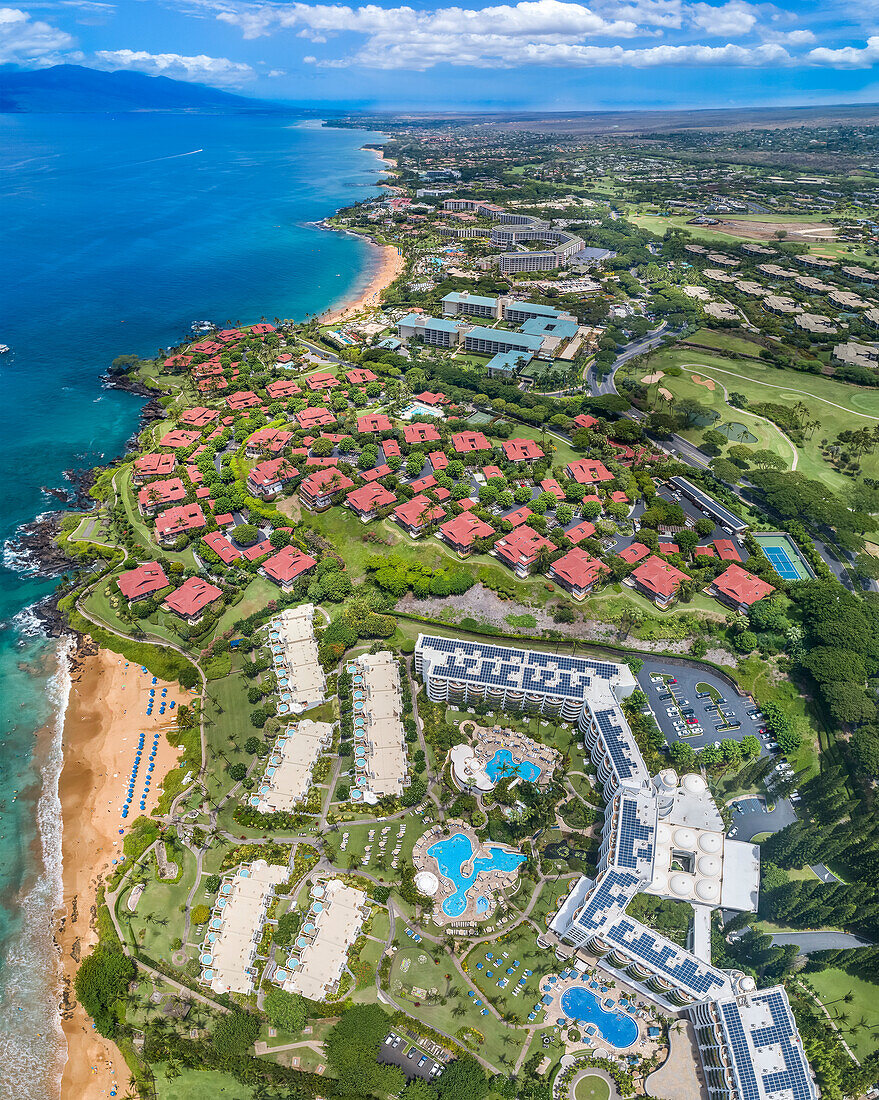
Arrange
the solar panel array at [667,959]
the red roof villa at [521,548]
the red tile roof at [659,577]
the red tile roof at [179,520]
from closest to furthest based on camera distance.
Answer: the solar panel array at [667,959] < the red tile roof at [659,577] < the red roof villa at [521,548] < the red tile roof at [179,520]

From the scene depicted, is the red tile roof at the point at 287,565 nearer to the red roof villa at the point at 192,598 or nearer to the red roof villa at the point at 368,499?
the red roof villa at the point at 192,598

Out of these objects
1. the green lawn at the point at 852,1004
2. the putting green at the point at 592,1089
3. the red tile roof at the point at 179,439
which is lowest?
the putting green at the point at 592,1089

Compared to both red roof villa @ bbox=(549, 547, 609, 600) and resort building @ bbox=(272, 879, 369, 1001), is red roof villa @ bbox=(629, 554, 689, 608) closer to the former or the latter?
red roof villa @ bbox=(549, 547, 609, 600)

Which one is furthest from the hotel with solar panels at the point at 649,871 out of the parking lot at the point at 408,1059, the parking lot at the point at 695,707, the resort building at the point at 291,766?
the resort building at the point at 291,766

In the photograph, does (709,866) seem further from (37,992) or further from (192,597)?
(192,597)

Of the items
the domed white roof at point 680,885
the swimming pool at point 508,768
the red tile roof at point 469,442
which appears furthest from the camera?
the red tile roof at point 469,442

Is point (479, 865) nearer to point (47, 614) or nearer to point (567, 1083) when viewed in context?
point (567, 1083)

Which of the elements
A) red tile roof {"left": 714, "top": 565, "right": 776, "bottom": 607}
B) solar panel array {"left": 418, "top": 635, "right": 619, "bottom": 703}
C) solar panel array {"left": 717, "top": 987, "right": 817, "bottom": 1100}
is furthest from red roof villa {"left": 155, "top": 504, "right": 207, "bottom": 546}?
Answer: solar panel array {"left": 717, "top": 987, "right": 817, "bottom": 1100}
